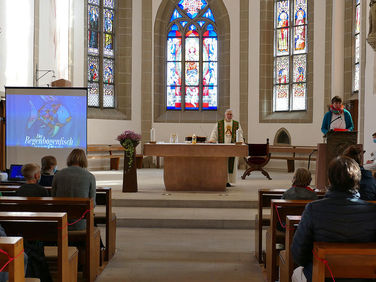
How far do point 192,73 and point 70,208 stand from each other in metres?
11.8

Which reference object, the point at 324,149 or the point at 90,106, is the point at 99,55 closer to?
the point at 90,106

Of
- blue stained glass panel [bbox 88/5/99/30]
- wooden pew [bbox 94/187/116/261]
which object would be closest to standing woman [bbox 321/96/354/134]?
wooden pew [bbox 94/187/116/261]

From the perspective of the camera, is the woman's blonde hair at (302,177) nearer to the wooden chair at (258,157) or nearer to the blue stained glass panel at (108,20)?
the wooden chair at (258,157)

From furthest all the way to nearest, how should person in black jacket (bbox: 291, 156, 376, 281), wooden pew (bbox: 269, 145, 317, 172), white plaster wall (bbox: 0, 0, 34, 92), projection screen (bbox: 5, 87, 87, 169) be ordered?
wooden pew (bbox: 269, 145, 317, 172) → white plaster wall (bbox: 0, 0, 34, 92) → projection screen (bbox: 5, 87, 87, 169) → person in black jacket (bbox: 291, 156, 376, 281)

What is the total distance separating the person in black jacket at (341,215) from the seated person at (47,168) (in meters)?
3.24

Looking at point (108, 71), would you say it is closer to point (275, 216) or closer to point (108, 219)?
point (108, 219)

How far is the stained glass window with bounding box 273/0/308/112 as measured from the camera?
1448cm

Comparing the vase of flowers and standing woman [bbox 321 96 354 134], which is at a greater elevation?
standing woman [bbox 321 96 354 134]

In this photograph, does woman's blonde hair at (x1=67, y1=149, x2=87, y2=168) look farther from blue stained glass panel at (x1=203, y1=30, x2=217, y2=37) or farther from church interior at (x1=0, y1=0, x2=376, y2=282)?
blue stained glass panel at (x1=203, y1=30, x2=217, y2=37)

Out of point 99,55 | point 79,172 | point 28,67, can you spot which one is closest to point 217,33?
point 99,55

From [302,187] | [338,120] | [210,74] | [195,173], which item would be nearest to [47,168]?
[302,187]

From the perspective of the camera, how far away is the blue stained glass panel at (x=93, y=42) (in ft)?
47.2

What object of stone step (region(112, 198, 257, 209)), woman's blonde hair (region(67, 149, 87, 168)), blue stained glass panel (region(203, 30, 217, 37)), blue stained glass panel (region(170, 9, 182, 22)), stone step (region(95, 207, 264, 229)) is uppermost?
blue stained glass panel (region(170, 9, 182, 22))

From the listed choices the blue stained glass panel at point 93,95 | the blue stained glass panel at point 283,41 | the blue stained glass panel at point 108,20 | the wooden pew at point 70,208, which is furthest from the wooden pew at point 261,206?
the blue stained glass panel at point 108,20
